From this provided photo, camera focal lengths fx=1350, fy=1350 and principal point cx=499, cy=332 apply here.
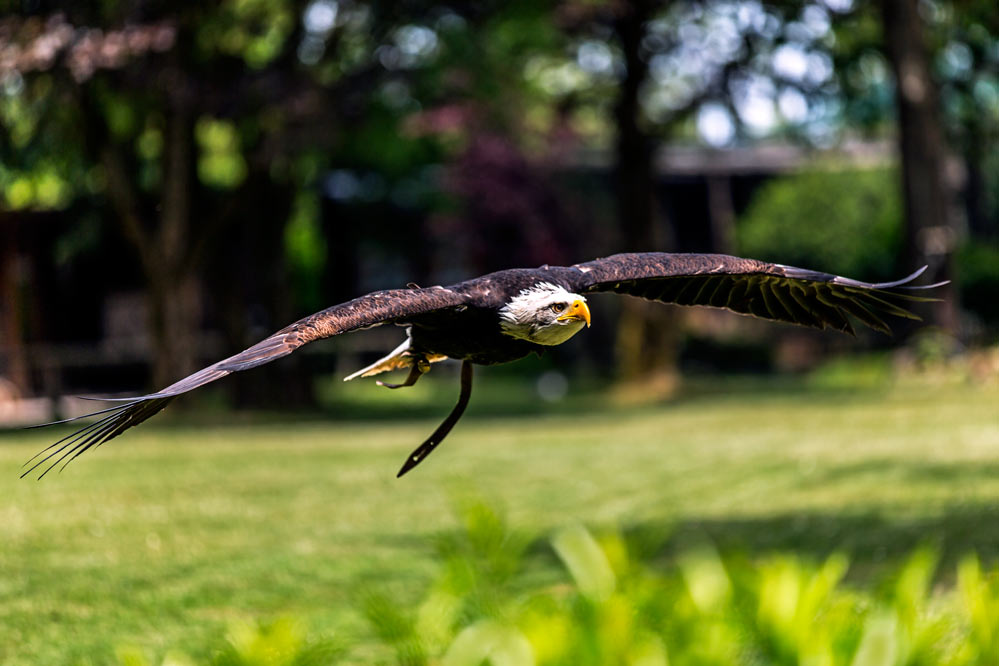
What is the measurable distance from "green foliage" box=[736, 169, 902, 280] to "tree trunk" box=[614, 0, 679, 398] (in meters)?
7.66

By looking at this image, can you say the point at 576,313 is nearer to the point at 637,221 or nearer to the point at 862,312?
the point at 862,312

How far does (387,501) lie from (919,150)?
1007 cm

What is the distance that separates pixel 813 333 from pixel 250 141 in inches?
457

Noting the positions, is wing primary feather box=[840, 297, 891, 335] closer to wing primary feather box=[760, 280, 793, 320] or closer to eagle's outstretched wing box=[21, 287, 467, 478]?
wing primary feather box=[760, 280, 793, 320]

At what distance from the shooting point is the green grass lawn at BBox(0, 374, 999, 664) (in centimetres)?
608

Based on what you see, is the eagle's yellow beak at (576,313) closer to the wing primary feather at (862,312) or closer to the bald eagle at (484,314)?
the bald eagle at (484,314)

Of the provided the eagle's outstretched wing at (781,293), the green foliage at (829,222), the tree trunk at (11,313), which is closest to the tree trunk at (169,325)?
the tree trunk at (11,313)

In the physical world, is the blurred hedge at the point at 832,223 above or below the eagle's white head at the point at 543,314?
below

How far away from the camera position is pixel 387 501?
9.14m

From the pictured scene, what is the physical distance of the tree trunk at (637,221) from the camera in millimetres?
17594

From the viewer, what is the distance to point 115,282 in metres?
23.2

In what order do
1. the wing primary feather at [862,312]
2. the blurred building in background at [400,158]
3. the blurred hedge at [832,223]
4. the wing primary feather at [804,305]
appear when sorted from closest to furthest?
the wing primary feather at [862,312], the wing primary feather at [804,305], the blurred building in background at [400,158], the blurred hedge at [832,223]

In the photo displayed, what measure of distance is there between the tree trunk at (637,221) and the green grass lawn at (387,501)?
2739mm

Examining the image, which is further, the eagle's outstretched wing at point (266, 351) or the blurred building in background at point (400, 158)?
the blurred building in background at point (400, 158)
